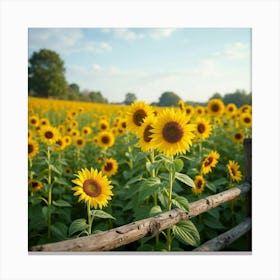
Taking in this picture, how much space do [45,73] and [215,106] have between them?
1.74m

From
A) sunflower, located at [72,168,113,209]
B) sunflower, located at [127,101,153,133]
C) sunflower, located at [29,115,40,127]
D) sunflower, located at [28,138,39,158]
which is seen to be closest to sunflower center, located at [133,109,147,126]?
sunflower, located at [127,101,153,133]

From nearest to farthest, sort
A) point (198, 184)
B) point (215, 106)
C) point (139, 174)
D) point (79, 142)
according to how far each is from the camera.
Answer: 1. point (198, 184)
2. point (139, 174)
3. point (215, 106)
4. point (79, 142)

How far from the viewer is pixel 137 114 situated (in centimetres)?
291

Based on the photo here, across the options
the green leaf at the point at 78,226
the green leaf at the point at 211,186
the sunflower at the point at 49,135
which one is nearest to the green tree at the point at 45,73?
the sunflower at the point at 49,135

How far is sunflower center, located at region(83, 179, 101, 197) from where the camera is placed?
260 cm

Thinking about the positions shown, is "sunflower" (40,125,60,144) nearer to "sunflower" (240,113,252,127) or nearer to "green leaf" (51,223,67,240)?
"green leaf" (51,223,67,240)

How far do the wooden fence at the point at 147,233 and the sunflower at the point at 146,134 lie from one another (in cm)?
49

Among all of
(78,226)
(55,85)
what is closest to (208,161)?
(78,226)

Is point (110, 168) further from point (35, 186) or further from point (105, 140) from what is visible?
point (35, 186)
